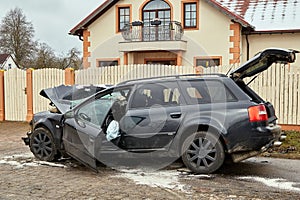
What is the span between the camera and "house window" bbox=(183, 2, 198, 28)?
1848 cm

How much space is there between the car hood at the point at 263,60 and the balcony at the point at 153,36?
10846 mm

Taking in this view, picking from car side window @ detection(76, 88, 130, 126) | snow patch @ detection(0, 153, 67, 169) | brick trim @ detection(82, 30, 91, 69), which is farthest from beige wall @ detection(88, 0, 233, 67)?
car side window @ detection(76, 88, 130, 126)

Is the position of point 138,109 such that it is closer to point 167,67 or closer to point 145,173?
point 145,173

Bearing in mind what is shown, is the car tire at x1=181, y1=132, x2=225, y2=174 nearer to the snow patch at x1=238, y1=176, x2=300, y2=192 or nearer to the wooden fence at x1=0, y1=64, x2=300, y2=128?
the snow patch at x1=238, y1=176, x2=300, y2=192

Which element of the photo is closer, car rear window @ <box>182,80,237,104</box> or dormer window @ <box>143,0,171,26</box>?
car rear window @ <box>182,80,237,104</box>

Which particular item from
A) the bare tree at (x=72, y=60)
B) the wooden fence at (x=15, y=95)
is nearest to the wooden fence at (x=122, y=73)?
the wooden fence at (x=15, y=95)

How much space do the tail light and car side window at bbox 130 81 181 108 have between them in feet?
4.16

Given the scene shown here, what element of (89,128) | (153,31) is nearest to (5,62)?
(153,31)

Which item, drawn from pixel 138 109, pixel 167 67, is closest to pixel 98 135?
pixel 138 109

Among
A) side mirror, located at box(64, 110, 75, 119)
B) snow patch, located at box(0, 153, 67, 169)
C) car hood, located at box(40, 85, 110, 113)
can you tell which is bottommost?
snow patch, located at box(0, 153, 67, 169)

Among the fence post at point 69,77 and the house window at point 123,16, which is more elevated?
the house window at point 123,16

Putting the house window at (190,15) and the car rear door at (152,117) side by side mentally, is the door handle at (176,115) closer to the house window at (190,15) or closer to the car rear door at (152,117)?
the car rear door at (152,117)

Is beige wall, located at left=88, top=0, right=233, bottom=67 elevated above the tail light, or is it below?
above

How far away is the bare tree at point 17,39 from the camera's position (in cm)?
4597
